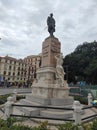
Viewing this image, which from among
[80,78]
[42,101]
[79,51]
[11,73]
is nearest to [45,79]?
[42,101]

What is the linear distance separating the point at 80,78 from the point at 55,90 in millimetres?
40198

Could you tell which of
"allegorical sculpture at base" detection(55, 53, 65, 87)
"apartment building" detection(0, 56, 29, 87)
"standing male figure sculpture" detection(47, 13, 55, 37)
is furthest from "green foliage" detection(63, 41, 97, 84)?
"allegorical sculpture at base" detection(55, 53, 65, 87)

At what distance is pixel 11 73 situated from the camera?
7369 centimetres

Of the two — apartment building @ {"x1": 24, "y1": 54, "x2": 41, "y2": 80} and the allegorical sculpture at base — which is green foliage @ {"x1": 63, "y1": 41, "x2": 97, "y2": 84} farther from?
apartment building @ {"x1": 24, "y1": 54, "x2": 41, "y2": 80}

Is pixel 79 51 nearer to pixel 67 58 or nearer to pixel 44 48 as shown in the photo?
pixel 67 58

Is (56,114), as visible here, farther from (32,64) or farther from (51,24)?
(32,64)

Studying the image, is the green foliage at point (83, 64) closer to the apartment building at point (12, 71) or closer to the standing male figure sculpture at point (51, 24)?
the apartment building at point (12, 71)

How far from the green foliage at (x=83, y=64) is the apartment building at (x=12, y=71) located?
2960 cm

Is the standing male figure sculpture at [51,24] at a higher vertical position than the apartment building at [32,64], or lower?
lower

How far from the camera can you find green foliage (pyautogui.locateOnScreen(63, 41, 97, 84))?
4781cm

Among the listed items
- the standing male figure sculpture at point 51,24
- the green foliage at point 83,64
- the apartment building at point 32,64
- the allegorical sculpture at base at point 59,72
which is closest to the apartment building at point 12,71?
the apartment building at point 32,64

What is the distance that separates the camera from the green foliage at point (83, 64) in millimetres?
47812

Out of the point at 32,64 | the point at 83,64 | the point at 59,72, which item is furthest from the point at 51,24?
the point at 32,64

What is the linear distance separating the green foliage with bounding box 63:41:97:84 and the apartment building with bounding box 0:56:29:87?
29598mm
